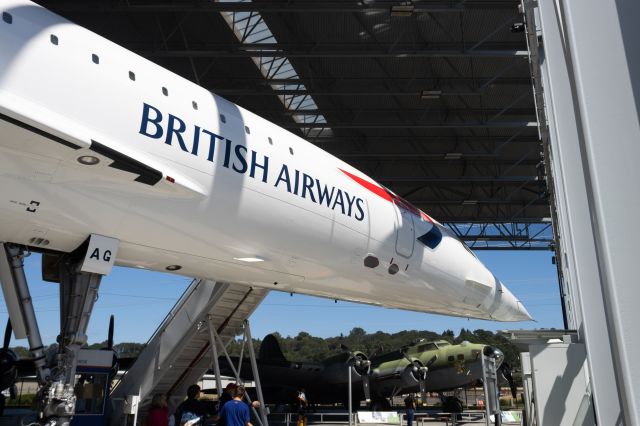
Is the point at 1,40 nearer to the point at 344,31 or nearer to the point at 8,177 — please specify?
the point at 8,177

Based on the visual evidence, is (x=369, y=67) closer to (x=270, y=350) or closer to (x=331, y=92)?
(x=331, y=92)

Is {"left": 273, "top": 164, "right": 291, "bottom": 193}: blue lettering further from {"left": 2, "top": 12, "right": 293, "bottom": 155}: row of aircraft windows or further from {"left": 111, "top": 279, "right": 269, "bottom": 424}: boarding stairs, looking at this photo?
{"left": 111, "top": 279, "right": 269, "bottom": 424}: boarding stairs

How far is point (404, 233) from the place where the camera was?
9805mm

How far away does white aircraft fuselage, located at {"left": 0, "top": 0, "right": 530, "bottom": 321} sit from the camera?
215 inches

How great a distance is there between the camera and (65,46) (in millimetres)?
5754

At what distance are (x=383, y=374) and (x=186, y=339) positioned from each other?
11.1m

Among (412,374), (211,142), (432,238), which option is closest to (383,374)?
(412,374)

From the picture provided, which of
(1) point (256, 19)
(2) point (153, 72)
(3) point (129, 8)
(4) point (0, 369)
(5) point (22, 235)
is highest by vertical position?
(1) point (256, 19)

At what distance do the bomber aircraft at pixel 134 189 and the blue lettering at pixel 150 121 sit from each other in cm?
1

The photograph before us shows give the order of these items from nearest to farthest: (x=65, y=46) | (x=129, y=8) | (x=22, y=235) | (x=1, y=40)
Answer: (x=1, y=40) < (x=65, y=46) < (x=22, y=235) < (x=129, y=8)

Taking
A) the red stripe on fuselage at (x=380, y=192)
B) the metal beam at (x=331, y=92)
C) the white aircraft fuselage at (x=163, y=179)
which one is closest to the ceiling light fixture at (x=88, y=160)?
the white aircraft fuselage at (x=163, y=179)

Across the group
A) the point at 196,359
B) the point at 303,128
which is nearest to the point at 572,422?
the point at 196,359

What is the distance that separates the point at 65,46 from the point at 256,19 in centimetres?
1061

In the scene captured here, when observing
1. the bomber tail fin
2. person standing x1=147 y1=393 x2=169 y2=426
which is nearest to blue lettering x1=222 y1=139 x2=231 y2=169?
person standing x1=147 y1=393 x2=169 y2=426
